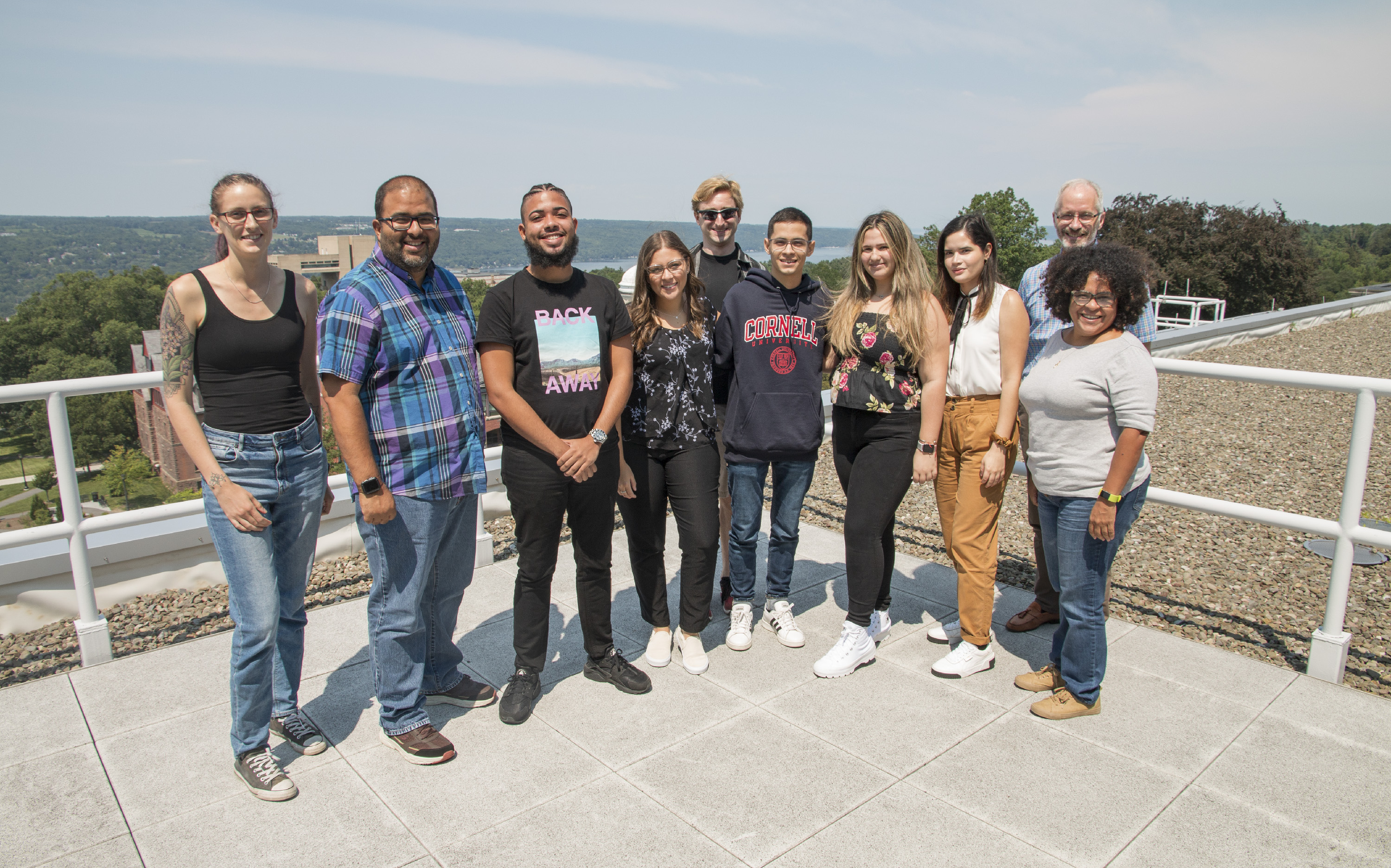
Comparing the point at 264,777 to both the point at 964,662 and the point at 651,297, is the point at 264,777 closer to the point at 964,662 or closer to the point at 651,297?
the point at 651,297

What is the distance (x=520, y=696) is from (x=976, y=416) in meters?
2.03

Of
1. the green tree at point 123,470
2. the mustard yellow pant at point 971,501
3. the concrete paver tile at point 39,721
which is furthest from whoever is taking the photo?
the green tree at point 123,470

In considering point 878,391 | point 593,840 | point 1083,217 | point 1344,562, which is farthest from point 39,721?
point 1344,562

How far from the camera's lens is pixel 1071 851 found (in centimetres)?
220

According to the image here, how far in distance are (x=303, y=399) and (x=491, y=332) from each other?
2.09 ft

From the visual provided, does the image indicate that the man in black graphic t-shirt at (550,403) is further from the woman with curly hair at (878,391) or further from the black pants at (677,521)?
the woman with curly hair at (878,391)

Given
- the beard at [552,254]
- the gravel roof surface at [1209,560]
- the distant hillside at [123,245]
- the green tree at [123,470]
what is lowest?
the green tree at [123,470]

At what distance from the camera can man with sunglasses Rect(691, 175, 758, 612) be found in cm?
363

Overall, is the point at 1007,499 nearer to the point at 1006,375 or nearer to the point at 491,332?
the point at 1006,375

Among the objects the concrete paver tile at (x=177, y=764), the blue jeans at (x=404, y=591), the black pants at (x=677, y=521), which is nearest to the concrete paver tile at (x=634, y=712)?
the black pants at (x=677, y=521)

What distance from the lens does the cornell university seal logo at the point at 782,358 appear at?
3.28 metres

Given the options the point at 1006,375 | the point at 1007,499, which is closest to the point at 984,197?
the point at 1007,499

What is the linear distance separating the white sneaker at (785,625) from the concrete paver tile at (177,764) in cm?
182

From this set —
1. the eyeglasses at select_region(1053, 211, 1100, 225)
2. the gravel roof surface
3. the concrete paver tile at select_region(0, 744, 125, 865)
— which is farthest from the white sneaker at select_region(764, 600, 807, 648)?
the concrete paver tile at select_region(0, 744, 125, 865)
